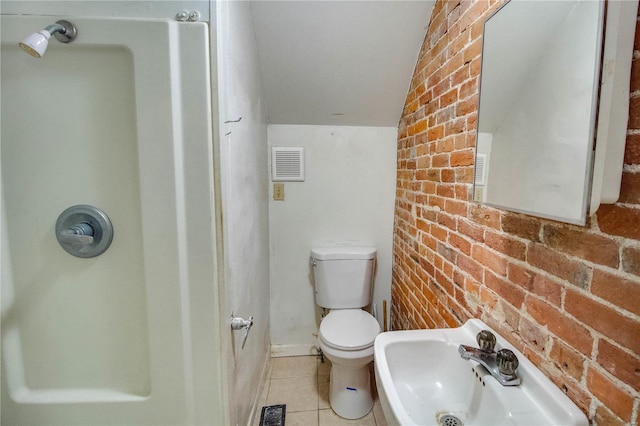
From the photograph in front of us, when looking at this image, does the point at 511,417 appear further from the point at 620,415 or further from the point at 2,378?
the point at 2,378

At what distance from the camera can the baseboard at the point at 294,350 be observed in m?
2.06

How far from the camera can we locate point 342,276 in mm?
1855

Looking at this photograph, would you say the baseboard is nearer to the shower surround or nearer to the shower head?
the shower surround

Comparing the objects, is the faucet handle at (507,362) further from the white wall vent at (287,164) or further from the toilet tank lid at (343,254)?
the white wall vent at (287,164)

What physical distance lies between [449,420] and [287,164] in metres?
1.56

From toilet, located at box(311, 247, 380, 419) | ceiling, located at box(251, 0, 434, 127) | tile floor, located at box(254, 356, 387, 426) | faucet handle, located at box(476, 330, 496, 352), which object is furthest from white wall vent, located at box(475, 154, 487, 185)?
tile floor, located at box(254, 356, 387, 426)

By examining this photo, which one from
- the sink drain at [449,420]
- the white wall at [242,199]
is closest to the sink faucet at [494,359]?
the sink drain at [449,420]

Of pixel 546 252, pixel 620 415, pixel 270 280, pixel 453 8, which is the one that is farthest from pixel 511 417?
pixel 270 280

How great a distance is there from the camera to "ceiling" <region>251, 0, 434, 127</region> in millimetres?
1328

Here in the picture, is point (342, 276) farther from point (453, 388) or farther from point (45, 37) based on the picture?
point (45, 37)

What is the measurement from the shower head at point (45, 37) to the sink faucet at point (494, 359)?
1.21m

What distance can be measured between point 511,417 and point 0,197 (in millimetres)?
1341

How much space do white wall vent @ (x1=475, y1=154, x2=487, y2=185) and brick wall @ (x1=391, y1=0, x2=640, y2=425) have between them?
2.6 inches

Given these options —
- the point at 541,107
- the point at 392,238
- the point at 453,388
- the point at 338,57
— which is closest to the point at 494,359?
the point at 453,388
